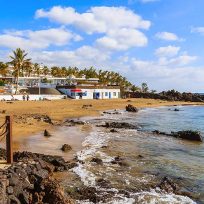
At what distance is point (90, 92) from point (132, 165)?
238 feet

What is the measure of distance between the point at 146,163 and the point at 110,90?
79.0 m

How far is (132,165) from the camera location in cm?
1866

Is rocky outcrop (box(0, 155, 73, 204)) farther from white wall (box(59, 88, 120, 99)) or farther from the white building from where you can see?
white wall (box(59, 88, 120, 99))

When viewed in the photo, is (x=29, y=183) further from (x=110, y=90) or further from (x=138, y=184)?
(x=110, y=90)

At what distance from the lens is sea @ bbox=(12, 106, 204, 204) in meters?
13.9

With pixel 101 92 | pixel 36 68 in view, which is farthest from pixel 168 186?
pixel 36 68

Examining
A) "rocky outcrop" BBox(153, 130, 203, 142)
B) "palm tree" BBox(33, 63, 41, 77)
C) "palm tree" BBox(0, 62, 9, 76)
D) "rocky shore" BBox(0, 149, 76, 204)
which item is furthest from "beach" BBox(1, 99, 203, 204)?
"palm tree" BBox(33, 63, 41, 77)

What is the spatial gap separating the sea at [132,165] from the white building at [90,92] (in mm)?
Answer: 55985

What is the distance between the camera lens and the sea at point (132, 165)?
1393 centimetres

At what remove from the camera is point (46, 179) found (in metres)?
12.0

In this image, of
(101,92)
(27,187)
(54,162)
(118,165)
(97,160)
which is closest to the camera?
(27,187)

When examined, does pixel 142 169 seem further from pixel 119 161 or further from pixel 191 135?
pixel 191 135

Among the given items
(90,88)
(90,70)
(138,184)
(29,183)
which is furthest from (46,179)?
(90,70)

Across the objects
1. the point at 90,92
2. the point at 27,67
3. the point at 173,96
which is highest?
the point at 27,67
